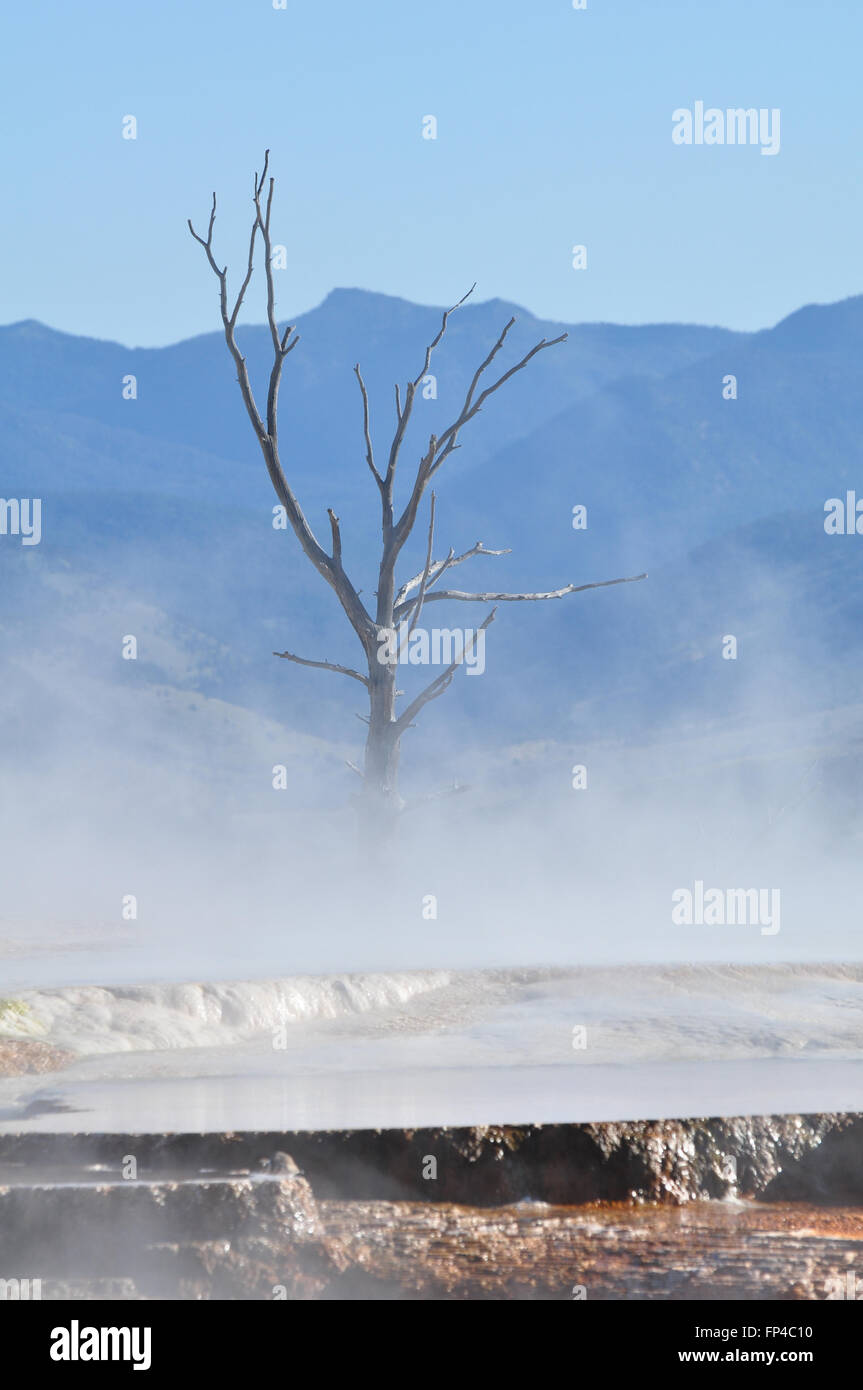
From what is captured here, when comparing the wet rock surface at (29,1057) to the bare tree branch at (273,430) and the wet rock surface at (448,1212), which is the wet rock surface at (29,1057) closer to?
the wet rock surface at (448,1212)

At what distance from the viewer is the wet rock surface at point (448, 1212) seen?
3811 mm

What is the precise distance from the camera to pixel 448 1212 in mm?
4352

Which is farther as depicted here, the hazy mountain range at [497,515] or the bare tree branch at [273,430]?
the hazy mountain range at [497,515]

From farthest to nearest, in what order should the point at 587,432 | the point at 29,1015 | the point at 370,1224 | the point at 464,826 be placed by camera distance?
1. the point at 587,432
2. the point at 464,826
3. the point at 29,1015
4. the point at 370,1224

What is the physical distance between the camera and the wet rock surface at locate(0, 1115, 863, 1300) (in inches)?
150

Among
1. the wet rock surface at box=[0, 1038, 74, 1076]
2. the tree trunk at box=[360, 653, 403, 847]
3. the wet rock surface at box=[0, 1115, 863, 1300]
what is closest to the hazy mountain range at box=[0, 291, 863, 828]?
the tree trunk at box=[360, 653, 403, 847]

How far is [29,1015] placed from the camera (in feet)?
21.9

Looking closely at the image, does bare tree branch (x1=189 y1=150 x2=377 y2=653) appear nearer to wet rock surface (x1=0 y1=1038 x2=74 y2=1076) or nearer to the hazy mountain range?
wet rock surface (x1=0 y1=1038 x2=74 y2=1076)

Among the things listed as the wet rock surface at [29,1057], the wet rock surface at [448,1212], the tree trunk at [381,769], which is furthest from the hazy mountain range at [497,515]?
the wet rock surface at [448,1212]

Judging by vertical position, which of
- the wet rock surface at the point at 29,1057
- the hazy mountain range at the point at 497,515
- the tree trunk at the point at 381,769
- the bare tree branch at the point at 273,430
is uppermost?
the hazy mountain range at the point at 497,515

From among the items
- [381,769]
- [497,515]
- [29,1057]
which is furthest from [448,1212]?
[497,515]


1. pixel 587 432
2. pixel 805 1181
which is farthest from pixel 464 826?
pixel 587 432
